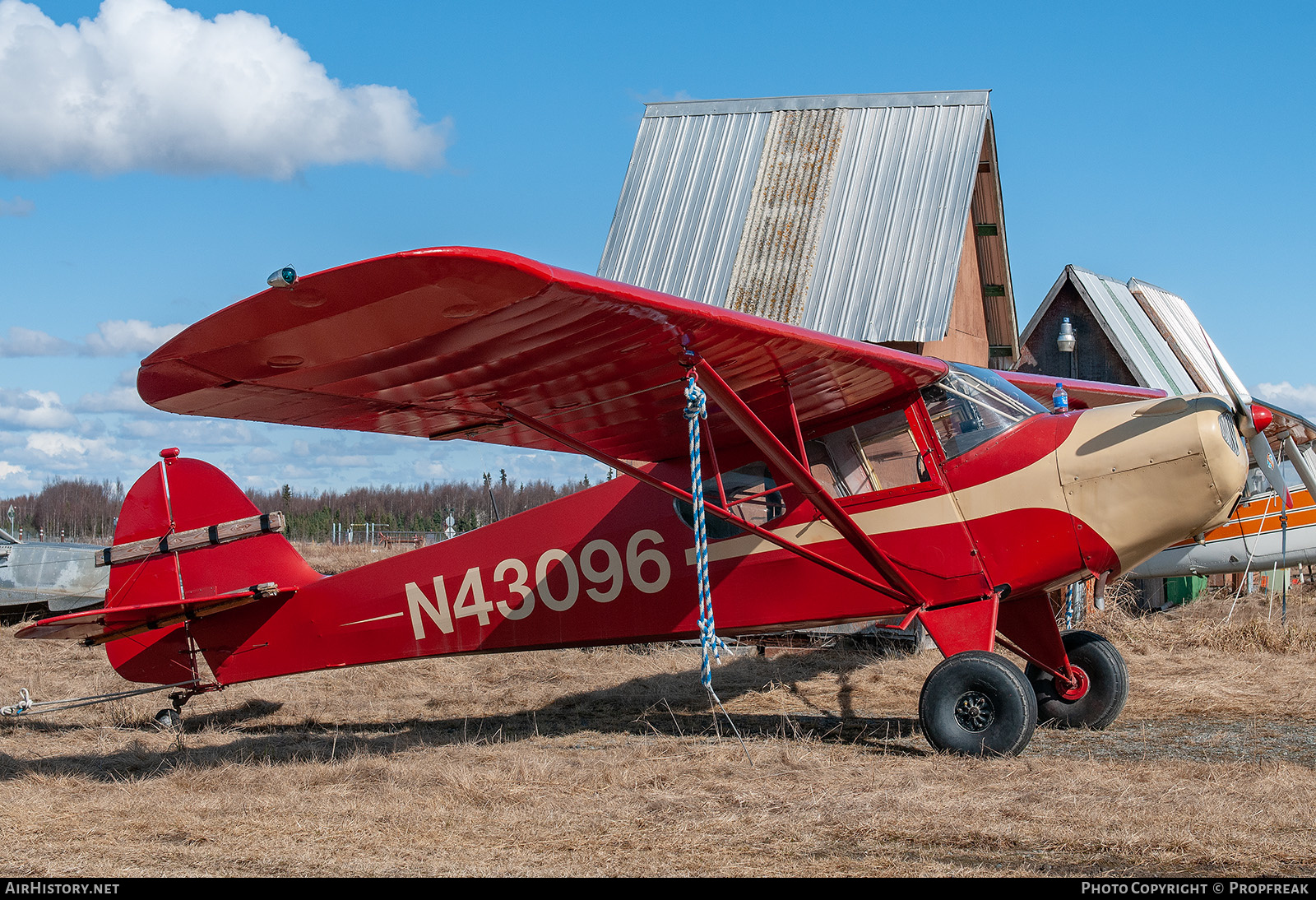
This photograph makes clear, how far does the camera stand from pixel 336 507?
10281 cm

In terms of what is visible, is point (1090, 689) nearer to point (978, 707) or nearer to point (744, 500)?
point (978, 707)

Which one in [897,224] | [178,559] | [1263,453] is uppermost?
[897,224]

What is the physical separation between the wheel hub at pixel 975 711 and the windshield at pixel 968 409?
1531 mm

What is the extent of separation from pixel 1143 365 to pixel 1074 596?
488cm

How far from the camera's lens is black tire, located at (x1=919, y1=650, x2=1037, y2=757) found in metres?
6.14

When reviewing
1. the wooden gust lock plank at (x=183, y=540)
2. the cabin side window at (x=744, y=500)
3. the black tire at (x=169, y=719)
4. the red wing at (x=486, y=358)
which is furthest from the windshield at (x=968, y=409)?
the black tire at (x=169, y=719)

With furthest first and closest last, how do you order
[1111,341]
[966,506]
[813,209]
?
[1111,341], [813,209], [966,506]

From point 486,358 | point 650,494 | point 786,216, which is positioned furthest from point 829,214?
point 486,358

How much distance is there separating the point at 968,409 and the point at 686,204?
9.89 metres

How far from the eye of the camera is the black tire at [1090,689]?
7508 millimetres

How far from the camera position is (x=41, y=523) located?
85.9 metres

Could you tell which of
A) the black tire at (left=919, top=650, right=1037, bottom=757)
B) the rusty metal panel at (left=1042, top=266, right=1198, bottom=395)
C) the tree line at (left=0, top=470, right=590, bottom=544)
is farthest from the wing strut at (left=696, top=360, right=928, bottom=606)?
the tree line at (left=0, top=470, right=590, bottom=544)

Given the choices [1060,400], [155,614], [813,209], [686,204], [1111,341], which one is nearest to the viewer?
[1060,400]
